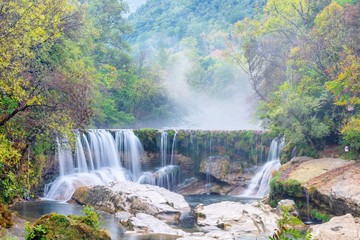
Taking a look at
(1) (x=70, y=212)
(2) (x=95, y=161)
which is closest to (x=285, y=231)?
(1) (x=70, y=212)

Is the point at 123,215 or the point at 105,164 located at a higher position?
the point at 105,164

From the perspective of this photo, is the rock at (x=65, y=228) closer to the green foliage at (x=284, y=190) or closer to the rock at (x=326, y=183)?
the rock at (x=326, y=183)

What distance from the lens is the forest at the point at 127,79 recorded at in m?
12.0

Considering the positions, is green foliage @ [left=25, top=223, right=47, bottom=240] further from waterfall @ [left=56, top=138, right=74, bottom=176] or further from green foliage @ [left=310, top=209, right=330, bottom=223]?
waterfall @ [left=56, top=138, right=74, bottom=176]

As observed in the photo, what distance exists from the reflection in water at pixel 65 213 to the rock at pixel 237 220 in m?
2.46

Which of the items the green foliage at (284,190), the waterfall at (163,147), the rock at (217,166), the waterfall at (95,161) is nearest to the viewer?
the green foliage at (284,190)

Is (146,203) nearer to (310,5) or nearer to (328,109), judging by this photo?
(328,109)

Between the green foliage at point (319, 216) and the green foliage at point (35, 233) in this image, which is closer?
the green foliage at point (35, 233)

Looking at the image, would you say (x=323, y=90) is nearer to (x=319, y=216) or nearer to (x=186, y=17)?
(x=319, y=216)

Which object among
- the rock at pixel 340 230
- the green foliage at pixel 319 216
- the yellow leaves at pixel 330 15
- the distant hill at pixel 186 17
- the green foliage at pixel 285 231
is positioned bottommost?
the green foliage at pixel 319 216

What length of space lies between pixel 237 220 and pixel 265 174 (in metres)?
9.60

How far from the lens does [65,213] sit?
54.4ft

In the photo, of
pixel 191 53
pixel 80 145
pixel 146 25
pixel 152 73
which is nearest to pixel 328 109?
pixel 80 145

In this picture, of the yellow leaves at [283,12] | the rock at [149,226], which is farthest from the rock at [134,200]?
the yellow leaves at [283,12]
